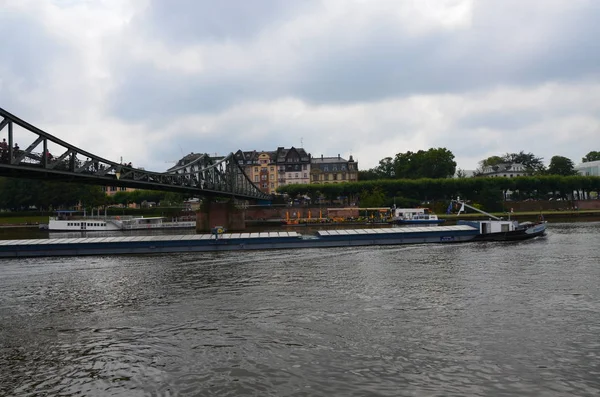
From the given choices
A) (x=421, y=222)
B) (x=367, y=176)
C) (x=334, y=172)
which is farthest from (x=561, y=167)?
(x=421, y=222)

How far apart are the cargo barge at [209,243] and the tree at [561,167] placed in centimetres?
14050

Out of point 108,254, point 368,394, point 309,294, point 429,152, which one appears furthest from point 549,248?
point 429,152

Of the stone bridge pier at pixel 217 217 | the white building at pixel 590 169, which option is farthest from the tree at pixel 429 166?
the stone bridge pier at pixel 217 217

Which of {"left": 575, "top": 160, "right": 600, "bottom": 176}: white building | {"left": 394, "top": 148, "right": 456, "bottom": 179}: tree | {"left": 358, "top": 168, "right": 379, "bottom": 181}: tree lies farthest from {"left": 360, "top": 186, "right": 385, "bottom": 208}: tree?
{"left": 575, "top": 160, "right": 600, "bottom": 176}: white building

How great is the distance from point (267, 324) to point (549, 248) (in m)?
35.4

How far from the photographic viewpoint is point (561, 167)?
175375 millimetres

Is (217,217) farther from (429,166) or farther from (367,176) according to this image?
(367,176)

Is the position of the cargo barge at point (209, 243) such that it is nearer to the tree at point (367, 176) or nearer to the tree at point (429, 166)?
the tree at point (429, 166)

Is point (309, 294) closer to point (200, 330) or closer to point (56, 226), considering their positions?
point (200, 330)

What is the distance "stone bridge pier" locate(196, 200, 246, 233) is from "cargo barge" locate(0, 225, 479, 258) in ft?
122

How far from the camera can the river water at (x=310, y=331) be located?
49.2 feet

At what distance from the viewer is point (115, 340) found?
19828mm

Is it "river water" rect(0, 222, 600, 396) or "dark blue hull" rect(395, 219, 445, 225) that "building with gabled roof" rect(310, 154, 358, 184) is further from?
"river water" rect(0, 222, 600, 396)

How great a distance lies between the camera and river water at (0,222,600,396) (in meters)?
15.0
